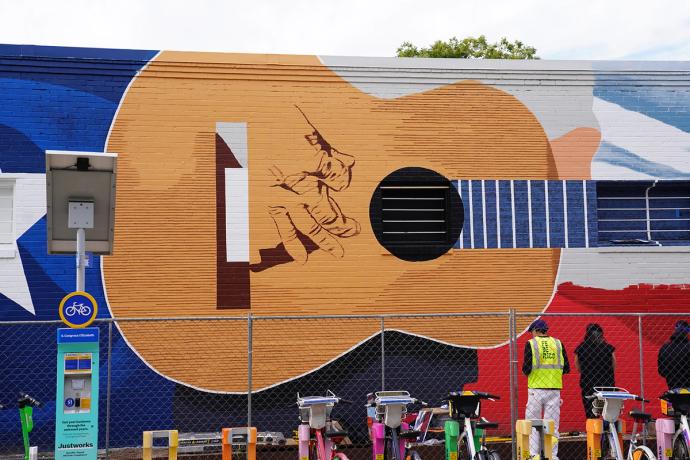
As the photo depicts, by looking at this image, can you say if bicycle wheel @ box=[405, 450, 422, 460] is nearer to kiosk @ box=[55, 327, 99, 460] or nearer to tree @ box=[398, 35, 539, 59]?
→ kiosk @ box=[55, 327, 99, 460]

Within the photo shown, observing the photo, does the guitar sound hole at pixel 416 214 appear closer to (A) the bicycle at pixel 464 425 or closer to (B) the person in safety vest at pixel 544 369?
(B) the person in safety vest at pixel 544 369

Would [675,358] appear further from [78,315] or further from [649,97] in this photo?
[78,315]

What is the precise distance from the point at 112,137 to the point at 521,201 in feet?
23.1

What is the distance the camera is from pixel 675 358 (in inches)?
498

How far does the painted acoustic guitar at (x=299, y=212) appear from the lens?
45.2ft

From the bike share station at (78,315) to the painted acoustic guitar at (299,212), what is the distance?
4.44m

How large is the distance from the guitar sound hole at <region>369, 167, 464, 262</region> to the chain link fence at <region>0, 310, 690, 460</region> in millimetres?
1232

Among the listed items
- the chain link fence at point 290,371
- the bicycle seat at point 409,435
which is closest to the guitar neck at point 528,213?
the chain link fence at point 290,371

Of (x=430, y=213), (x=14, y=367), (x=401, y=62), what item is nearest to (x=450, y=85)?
(x=401, y=62)

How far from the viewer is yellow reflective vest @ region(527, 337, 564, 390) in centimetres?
1155

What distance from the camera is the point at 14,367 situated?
1308 centimetres


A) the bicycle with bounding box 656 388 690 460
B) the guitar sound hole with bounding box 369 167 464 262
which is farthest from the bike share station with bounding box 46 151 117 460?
the bicycle with bounding box 656 388 690 460

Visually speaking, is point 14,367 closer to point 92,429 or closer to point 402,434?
point 92,429

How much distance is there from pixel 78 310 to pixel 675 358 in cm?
861
